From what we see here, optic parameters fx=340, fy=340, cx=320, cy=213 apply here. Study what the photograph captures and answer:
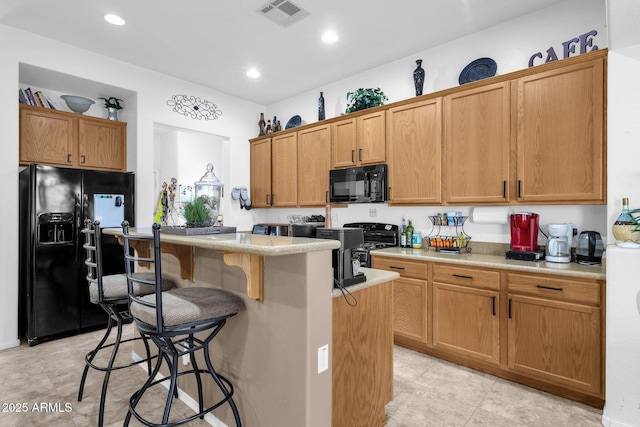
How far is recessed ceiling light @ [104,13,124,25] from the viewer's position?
116 inches

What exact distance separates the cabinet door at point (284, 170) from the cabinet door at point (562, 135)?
263 cm

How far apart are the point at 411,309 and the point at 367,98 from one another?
2280 mm

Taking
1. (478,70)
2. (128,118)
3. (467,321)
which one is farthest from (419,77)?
(128,118)

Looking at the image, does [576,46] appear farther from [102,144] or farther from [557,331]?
[102,144]

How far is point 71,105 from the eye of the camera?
379 cm

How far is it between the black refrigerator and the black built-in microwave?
248 centimetres

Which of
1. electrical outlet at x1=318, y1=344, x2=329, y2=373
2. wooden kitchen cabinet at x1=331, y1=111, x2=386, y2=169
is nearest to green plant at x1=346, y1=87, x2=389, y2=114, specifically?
wooden kitchen cabinet at x1=331, y1=111, x2=386, y2=169

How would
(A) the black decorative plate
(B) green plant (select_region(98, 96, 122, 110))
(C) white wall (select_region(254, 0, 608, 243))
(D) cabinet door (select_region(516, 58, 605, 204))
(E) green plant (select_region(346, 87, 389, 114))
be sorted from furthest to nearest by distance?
(B) green plant (select_region(98, 96, 122, 110)) < (E) green plant (select_region(346, 87, 389, 114)) < (A) the black decorative plate < (C) white wall (select_region(254, 0, 608, 243)) < (D) cabinet door (select_region(516, 58, 605, 204))

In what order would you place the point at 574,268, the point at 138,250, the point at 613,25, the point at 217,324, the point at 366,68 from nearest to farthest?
the point at 217,324 → the point at 613,25 → the point at 574,268 → the point at 138,250 → the point at 366,68

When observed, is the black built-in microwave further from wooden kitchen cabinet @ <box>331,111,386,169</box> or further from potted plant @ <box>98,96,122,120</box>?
potted plant @ <box>98,96,122,120</box>

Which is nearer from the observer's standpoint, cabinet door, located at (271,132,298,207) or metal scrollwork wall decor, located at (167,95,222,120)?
metal scrollwork wall decor, located at (167,95,222,120)

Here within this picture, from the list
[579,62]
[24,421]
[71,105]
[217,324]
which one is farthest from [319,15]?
[24,421]

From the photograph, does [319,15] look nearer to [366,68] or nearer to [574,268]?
[366,68]

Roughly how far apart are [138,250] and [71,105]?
7.89ft
